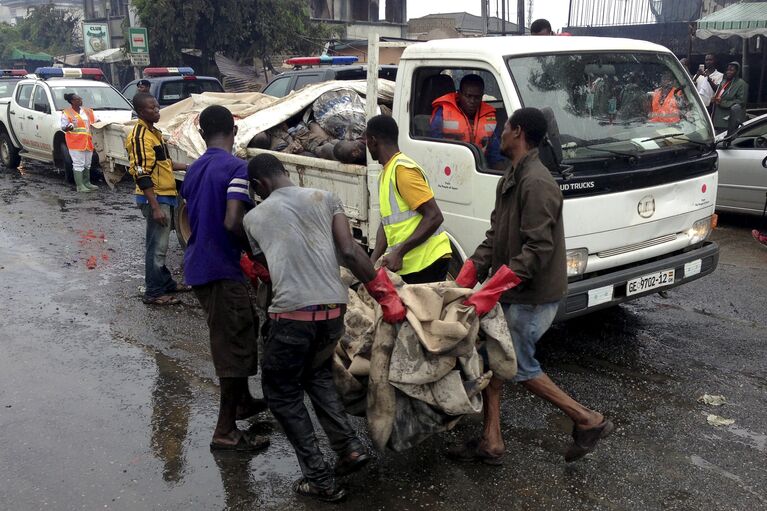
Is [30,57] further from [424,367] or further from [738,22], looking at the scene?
[424,367]

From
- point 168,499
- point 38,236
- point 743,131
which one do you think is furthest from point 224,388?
point 743,131

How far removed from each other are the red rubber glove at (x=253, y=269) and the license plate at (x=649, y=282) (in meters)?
2.31

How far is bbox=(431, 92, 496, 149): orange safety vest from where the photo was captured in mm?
4758

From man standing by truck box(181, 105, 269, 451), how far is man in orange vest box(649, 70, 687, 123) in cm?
296

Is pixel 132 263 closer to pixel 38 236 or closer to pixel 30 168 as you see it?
pixel 38 236

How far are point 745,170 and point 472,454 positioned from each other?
636 cm

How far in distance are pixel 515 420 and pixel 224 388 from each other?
1.69 meters

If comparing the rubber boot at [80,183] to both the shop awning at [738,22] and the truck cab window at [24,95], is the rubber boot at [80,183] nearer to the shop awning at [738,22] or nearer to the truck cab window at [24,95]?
the truck cab window at [24,95]

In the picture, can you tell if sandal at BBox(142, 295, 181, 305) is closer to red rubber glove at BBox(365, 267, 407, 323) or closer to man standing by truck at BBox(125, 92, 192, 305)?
man standing by truck at BBox(125, 92, 192, 305)

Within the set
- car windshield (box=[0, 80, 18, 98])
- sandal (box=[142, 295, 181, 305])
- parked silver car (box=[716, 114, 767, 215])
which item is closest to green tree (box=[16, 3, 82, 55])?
car windshield (box=[0, 80, 18, 98])

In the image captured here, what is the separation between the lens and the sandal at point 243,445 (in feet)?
13.0

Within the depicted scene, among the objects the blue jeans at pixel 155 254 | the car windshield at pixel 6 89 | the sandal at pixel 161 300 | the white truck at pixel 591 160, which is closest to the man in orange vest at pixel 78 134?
the blue jeans at pixel 155 254

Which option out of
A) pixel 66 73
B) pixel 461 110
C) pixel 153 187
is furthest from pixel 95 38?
pixel 461 110

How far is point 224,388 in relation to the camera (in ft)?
12.8
